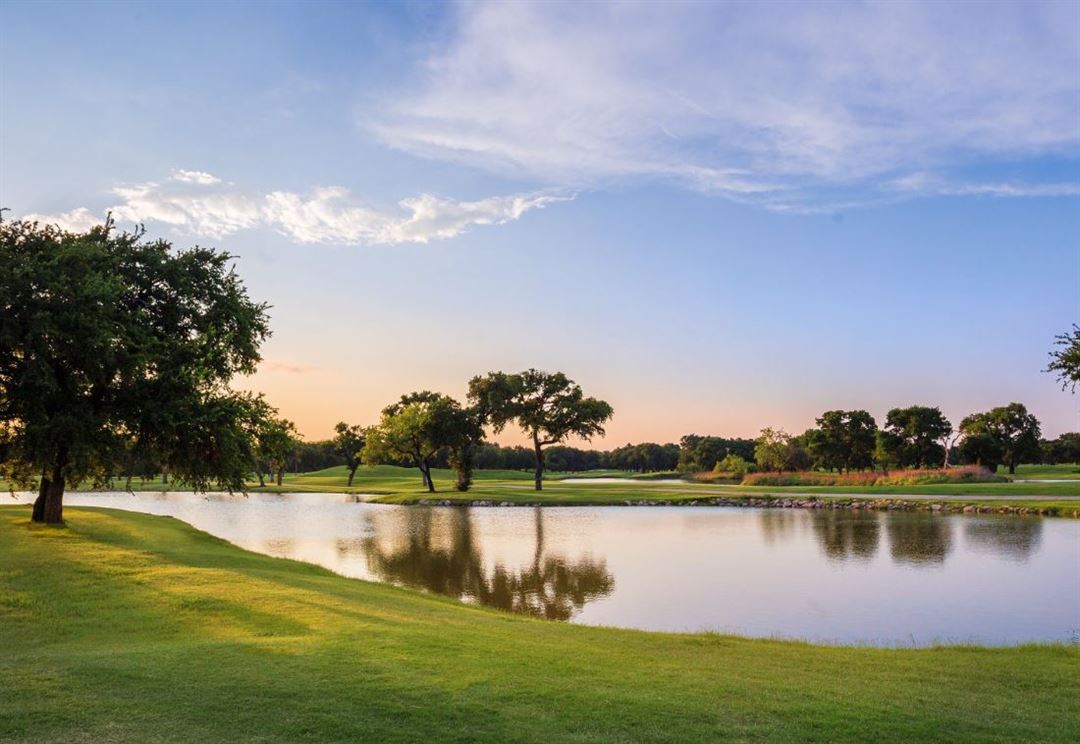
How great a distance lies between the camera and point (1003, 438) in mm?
119375

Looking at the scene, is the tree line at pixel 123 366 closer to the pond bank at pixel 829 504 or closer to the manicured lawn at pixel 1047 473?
the pond bank at pixel 829 504

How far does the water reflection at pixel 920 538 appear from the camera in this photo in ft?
91.7

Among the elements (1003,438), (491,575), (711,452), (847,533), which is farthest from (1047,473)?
(491,575)

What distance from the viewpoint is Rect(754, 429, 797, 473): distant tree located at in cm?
11462

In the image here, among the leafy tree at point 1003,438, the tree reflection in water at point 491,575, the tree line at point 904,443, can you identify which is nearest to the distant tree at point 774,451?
the tree line at point 904,443

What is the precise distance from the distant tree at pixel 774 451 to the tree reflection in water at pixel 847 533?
6597 cm

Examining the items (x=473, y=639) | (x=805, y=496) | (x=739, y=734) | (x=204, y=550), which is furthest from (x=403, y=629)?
(x=805, y=496)

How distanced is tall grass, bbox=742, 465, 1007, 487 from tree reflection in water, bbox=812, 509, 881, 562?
79.2 ft

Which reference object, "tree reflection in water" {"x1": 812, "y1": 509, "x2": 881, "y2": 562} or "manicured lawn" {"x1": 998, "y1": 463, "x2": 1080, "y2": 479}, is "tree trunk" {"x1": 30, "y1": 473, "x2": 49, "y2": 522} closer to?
"tree reflection in water" {"x1": 812, "y1": 509, "x2": 881, "y2": 562}

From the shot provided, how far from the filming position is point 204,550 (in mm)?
24672

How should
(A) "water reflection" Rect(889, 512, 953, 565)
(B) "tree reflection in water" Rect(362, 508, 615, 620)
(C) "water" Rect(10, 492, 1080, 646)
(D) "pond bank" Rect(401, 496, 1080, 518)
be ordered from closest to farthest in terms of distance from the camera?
(C) "water" Rect(10, 492, 1080, 646) → (B) "tree reflection in water" Rect(362, 508, 615, 620) → (A) "water reflection" Rect(889, 512, 953, 565) → (D) "pond bank" Rect(401, 496, 1080, 518)

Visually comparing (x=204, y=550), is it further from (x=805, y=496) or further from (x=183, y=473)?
(x=805, y=496)

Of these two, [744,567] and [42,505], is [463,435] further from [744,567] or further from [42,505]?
[744,567]

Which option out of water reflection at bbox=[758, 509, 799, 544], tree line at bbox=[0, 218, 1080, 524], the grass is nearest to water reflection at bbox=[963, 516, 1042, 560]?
water reflection at bbox=[758, 509, 799, 544]
